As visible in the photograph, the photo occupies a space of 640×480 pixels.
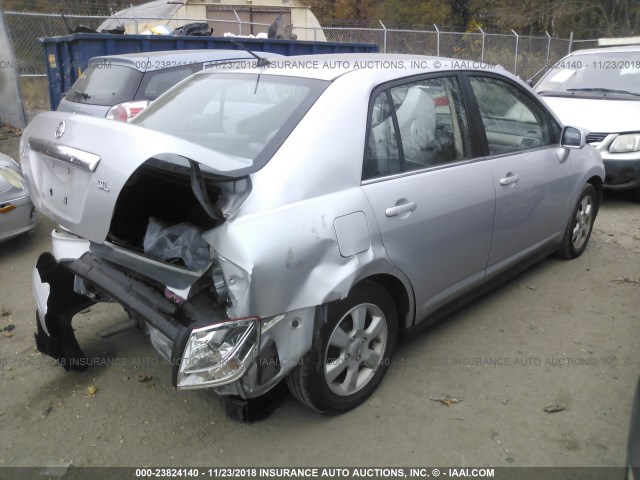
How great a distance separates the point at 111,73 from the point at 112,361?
4.57 meters

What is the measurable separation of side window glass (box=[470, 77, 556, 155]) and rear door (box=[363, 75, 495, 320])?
235 mm

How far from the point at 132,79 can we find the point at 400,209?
4859 millimetres

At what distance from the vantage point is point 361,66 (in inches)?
116

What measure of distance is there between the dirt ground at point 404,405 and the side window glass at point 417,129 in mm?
1226

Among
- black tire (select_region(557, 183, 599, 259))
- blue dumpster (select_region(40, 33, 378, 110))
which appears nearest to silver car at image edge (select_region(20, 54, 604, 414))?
black tire (select_region(557, 183, 599, 259))

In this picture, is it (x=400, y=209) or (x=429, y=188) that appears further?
(x=429, y=188)

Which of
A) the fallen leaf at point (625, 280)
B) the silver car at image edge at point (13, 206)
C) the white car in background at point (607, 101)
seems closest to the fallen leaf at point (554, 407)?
the fallen leaf at point (625, 280)

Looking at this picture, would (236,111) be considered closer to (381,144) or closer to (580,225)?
(381,144)

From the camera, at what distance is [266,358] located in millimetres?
2330

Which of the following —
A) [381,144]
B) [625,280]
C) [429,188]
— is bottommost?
[625,280]

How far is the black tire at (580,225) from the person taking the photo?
451 cm

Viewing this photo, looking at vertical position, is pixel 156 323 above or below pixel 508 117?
below

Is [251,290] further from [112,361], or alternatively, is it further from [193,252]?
[112,361]

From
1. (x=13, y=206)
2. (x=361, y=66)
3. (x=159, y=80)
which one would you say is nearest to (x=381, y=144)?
(x=361, y=66)
